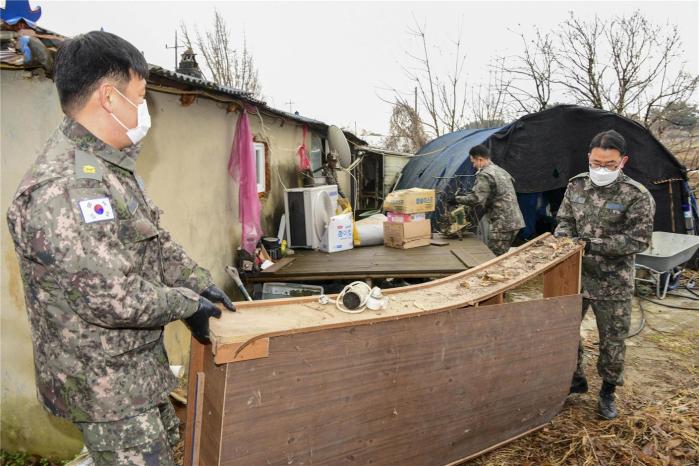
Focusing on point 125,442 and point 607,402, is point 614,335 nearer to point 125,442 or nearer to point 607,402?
point 607,402

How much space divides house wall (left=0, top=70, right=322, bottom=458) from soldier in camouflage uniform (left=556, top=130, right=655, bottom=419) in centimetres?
329

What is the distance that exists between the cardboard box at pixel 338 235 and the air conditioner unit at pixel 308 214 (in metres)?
0.12

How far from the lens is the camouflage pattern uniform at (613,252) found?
3.29 meters

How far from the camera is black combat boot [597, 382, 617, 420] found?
342 centimetres

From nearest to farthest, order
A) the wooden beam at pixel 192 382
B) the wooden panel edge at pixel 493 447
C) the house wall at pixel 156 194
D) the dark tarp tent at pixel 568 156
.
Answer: the wooden beam at pixel 192 382
the wooden panel edge at pixel 493 447
the house wall at pixel 156 194
the dark tarp tent at pixel 568 156

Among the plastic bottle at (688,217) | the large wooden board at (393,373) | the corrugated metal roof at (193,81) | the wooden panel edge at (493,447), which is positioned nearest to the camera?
the large wooden board at (393,373)

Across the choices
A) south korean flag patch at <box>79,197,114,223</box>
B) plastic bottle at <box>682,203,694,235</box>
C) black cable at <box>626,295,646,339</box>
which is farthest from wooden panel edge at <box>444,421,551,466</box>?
plastic bottle at <box>682,203,694,235</box>

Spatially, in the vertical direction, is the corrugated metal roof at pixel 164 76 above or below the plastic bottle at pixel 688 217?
above

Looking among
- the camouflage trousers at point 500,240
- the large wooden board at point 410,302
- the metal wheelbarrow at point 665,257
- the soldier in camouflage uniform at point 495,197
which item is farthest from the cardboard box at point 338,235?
the metal wheelbarrow at point 665,257

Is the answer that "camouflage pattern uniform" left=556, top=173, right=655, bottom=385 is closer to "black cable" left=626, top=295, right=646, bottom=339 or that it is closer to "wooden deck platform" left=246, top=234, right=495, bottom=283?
"wooden deck platform" left=246, top=234, right=495, bottom=283

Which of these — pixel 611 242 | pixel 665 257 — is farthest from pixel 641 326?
pixel 611 242

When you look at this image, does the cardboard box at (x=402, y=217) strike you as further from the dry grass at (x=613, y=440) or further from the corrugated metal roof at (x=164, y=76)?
the dry grass at (x=613, y=440)

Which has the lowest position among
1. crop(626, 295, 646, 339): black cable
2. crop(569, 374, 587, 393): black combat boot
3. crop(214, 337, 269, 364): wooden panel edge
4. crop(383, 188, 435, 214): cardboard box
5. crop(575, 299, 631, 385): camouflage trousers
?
crop(626, 295, 646, 339): black cable

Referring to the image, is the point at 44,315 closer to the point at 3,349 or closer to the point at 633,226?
the point at 3,349
